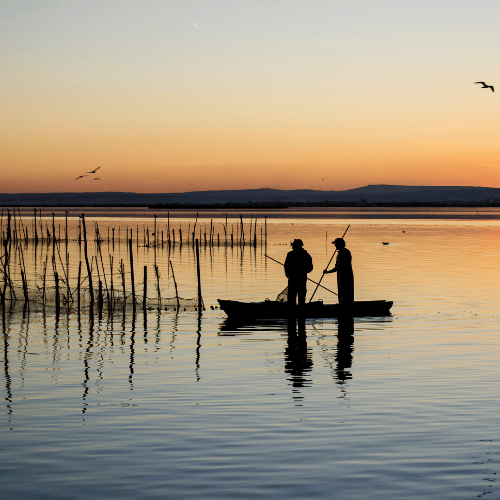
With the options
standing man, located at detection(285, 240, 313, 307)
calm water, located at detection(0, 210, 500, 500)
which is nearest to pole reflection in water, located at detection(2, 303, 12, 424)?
calm water, located at detection(0, 210, 500, 500)

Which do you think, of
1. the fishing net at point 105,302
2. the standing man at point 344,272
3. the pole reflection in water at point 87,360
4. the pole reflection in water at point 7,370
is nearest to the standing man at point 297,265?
the standing man at point 344,272

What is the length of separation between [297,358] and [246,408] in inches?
189

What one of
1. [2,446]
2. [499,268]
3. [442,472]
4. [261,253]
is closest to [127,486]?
[2,446]

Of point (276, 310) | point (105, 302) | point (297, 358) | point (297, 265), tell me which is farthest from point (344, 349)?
point (105, 302)

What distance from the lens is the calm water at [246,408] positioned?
24.8 feet

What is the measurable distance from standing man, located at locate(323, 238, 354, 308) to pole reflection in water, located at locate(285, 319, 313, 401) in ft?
4.87

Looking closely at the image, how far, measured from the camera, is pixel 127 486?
7348mm

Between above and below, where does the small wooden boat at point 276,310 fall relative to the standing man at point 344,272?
below

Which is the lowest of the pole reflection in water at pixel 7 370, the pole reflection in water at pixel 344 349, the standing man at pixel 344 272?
the pole reflection in water at pixel 344 349

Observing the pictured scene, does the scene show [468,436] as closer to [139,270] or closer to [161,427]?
[161,427]

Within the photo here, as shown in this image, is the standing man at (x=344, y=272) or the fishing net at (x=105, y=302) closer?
the standing man at (x=344, y=272)

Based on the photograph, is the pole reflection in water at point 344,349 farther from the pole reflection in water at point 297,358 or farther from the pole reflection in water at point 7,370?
the pole reflection in water at point 7,370

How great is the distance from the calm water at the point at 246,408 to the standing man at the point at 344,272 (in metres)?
0.92

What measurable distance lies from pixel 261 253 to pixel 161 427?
139 ft
